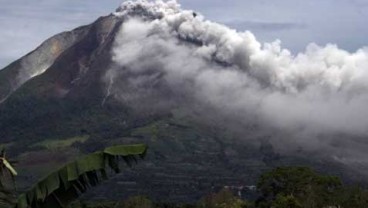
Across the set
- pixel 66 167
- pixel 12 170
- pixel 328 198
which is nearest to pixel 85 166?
pixel 66 167

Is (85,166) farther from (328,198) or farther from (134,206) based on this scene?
(134,206)

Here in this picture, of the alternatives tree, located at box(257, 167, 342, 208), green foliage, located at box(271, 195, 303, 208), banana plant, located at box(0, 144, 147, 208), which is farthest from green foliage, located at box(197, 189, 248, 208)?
banana plant, located at box(0, 144, 147, 208)

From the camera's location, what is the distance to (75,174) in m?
11.5

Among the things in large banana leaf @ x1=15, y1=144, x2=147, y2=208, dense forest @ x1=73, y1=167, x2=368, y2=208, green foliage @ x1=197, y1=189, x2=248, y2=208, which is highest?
large banana leaf @ x1=15, y1=144, x2=147, y2=208

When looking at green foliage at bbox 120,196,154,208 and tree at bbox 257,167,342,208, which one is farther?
green foliage at bbox 120,196,154,208

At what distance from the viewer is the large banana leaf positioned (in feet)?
37.6

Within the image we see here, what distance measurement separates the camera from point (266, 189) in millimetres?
68438

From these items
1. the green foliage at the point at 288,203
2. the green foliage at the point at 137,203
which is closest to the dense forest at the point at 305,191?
the green foliage at the point at 288,203

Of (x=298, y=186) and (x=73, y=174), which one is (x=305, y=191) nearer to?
(x=298, y=186)

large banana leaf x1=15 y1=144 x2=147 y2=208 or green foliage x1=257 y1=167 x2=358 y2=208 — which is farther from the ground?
large banana leaf x1=15 y1=144 x2=147 y2=208

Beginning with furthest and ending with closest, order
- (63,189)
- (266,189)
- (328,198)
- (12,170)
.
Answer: (266,189)
(328,198)
(63,189)
(12,170)

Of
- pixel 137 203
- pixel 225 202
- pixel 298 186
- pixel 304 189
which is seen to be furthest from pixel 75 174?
pixel 137 203

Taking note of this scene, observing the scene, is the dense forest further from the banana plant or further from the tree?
the banana plant

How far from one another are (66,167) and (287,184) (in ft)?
188
